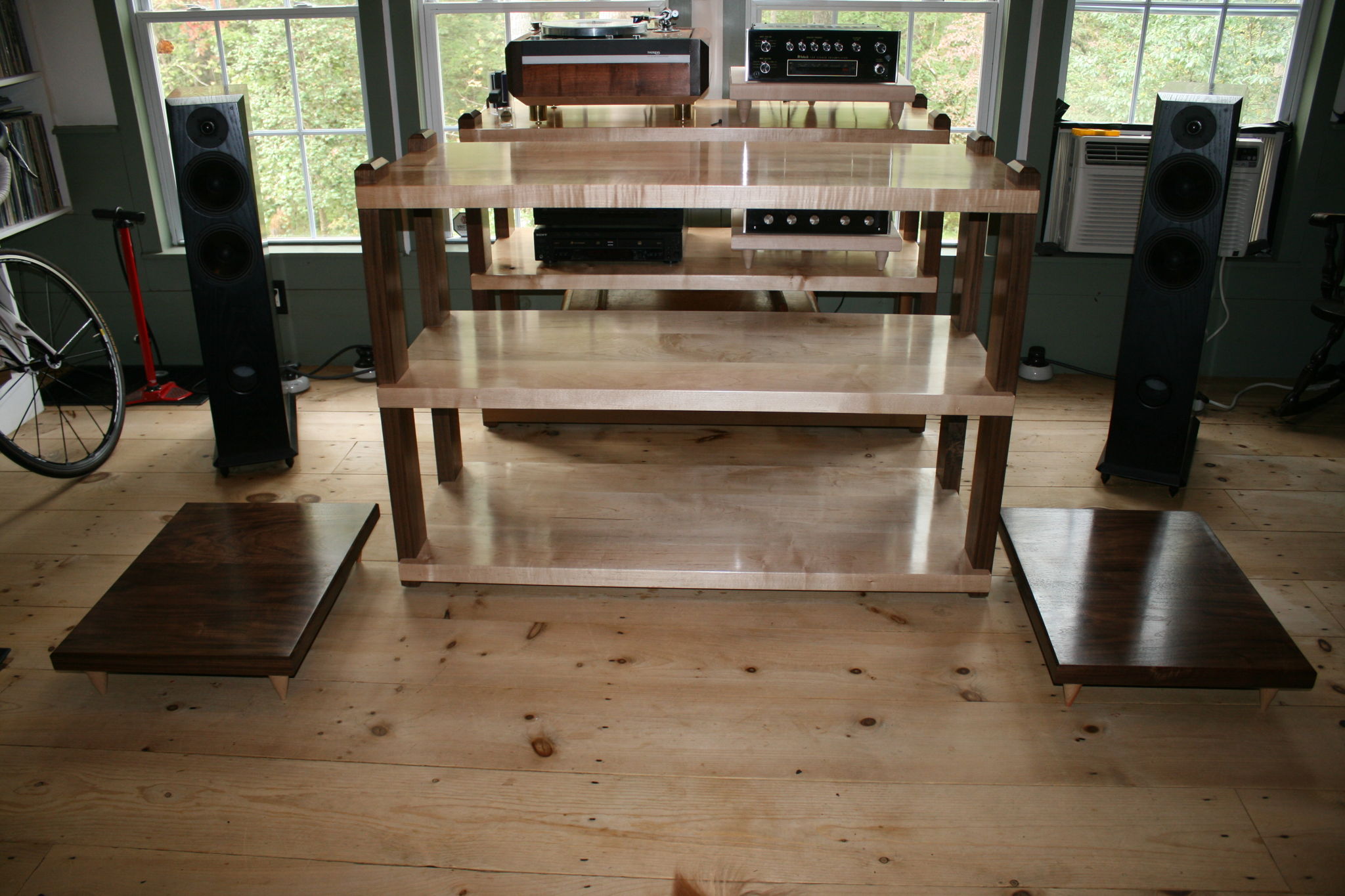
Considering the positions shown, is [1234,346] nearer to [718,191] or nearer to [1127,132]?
[1127,132]

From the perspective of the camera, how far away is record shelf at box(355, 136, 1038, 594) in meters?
1.82

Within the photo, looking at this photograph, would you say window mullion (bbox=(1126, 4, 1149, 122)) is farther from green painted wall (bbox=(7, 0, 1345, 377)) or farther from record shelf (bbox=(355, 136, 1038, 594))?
record shelf (bbox=(355, 136, 1038, 594))

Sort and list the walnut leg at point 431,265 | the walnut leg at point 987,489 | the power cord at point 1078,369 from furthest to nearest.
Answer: the power cord at point 1078,369
the walnut leg at point 431,265
the walnut leg at point 987,489

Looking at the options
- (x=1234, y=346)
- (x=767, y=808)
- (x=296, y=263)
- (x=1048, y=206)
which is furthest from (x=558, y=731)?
(x=1234, y=346)

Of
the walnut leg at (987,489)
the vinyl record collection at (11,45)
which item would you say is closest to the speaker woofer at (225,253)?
the vinyl record collection at (11,45)

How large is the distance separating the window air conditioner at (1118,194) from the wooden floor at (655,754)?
1.43 metres

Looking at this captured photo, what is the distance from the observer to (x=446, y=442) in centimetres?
254

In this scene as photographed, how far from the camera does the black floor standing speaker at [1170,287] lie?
8.09ft

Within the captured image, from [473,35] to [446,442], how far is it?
1.79 m

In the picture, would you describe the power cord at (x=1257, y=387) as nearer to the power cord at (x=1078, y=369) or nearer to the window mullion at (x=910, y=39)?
the power cord at (x=1078, y=369)

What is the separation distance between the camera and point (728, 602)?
7.29 feet

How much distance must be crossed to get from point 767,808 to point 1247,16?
10.9 feet

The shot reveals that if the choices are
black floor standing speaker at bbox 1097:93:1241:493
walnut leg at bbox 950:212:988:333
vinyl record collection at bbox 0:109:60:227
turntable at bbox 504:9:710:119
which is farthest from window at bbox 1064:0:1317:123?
vinyl record collection at bbox 0:109:60:227

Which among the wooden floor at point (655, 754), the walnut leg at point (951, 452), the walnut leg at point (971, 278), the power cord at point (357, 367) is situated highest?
the walnut leg at point (971, 278)
